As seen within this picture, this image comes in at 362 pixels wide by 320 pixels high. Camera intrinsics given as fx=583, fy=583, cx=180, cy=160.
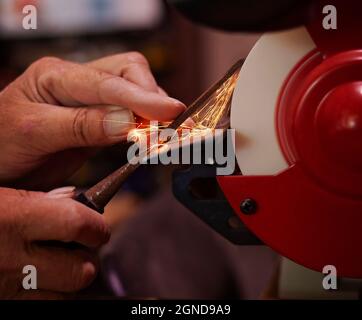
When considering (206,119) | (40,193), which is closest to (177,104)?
(206,119)

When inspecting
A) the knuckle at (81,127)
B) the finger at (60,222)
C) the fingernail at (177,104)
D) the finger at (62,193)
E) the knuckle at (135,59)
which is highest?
the knuckle at (135,59)

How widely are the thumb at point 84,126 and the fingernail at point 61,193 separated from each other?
0.13 ft

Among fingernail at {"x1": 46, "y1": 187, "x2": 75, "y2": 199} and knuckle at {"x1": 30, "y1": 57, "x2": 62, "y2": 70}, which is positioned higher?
knuckle at {"x1": 30, "y1": 57, "x2": 62, "y2": 70}

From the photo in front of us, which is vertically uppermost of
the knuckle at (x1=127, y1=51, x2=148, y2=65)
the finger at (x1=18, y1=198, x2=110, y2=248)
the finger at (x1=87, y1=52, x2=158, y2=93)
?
the knuckle at (x1=127, y1=51, x2=148, y2=65)

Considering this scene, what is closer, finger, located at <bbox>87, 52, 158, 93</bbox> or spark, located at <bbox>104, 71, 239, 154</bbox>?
spark, located at <bbox>104, 71, 239, 154</bbox>

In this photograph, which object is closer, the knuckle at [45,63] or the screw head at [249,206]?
the screw head at [249,206]

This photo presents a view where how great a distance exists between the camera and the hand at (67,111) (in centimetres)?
49

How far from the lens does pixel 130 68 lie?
22.0 inches

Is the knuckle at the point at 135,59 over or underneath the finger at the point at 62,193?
over

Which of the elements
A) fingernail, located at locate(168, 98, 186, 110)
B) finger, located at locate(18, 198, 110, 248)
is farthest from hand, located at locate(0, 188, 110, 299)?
fingernail, located at locate(168, 98, 186, 110)

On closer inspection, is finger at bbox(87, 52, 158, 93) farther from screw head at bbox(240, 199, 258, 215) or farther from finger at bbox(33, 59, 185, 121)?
screw head at bbox(240, 199, 258, 215)

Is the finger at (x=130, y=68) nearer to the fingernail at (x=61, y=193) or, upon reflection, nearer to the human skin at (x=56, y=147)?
the human skin at (x=56, y=147)

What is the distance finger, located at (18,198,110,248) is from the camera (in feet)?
1.53

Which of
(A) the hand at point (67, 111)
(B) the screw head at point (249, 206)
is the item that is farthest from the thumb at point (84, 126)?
(B) the screw head at point (249, 206)
